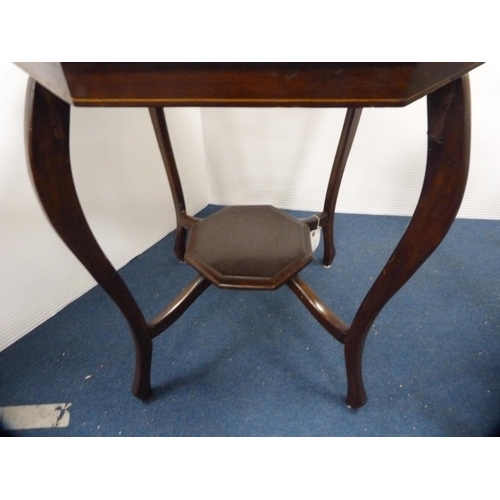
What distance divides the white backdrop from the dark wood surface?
0.45 metres

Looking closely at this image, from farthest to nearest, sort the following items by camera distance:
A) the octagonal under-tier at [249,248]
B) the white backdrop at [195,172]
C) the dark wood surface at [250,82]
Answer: the white backdrop at [195,172]
the octagonal under-tier at [249,248]
the dark wood surface at [250,82]

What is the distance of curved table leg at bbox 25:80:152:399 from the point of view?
41 centimetres

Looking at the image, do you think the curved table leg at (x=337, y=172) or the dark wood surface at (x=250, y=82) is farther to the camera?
the curved table leg at (x=337, y=172)

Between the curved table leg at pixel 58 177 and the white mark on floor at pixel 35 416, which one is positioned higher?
the curved table leg at pixel 58 177

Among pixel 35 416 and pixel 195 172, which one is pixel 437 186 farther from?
pixel 195 172

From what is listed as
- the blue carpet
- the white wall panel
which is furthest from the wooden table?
the white wall panel

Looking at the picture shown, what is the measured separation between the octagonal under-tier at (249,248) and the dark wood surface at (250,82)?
1.29 ft

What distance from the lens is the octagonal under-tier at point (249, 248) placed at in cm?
71

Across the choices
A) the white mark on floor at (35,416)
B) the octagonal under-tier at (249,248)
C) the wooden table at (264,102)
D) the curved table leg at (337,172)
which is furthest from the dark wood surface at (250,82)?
the white mark on floor at (35,416)

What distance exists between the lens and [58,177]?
1.51 feet

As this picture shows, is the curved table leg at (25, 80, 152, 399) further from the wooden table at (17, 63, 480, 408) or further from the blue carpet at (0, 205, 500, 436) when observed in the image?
the blue carpet at (0, 205, 500, 436)

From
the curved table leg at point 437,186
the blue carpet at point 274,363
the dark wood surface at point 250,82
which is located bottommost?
the blue carpet at point 274,363

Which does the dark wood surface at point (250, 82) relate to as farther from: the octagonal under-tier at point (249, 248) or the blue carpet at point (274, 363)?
the blue carpet at point (274, 363)

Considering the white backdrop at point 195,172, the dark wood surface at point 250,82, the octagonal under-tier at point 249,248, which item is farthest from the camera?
the white backdrop at point 195,172
